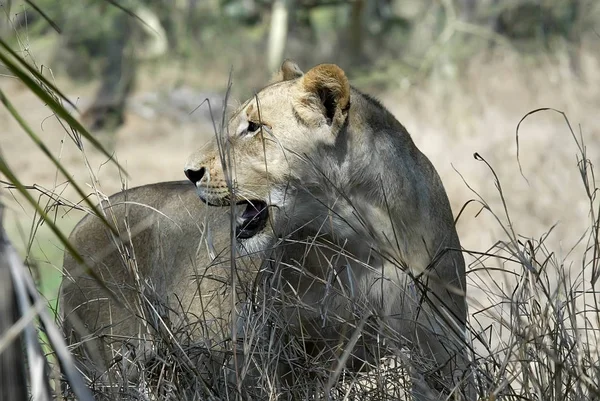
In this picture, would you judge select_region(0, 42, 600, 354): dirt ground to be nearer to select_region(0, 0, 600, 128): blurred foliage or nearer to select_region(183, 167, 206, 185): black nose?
select_region(0, 0, 600, 128): blurred foliage

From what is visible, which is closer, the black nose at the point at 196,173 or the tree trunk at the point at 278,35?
the black nose at the point at 196,173

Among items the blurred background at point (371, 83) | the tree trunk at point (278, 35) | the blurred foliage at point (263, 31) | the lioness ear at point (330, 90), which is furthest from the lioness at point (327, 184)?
the tree trunk at point (278, 35)

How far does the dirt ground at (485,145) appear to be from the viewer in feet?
32.0

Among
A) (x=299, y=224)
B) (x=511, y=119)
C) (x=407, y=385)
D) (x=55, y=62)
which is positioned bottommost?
(x=407, y=385)

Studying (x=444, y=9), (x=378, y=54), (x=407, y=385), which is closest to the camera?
(x=407, y=385)

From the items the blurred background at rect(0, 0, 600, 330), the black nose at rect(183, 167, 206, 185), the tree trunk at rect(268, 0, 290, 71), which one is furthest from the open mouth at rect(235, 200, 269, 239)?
the tree trunk at rect(268, 0, 290, 71)

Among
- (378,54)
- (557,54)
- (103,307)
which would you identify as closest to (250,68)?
(378,54)

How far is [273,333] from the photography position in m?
2.77

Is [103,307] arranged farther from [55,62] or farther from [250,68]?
[55,62]

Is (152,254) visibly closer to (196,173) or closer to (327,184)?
(196,173)

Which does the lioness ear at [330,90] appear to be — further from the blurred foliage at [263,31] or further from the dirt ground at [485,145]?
the blurred foliage at [263,31]

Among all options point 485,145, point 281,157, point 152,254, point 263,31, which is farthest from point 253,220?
point 263,31

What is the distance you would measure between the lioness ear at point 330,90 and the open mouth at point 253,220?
403 millimetres

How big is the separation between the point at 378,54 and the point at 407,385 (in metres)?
14.9
